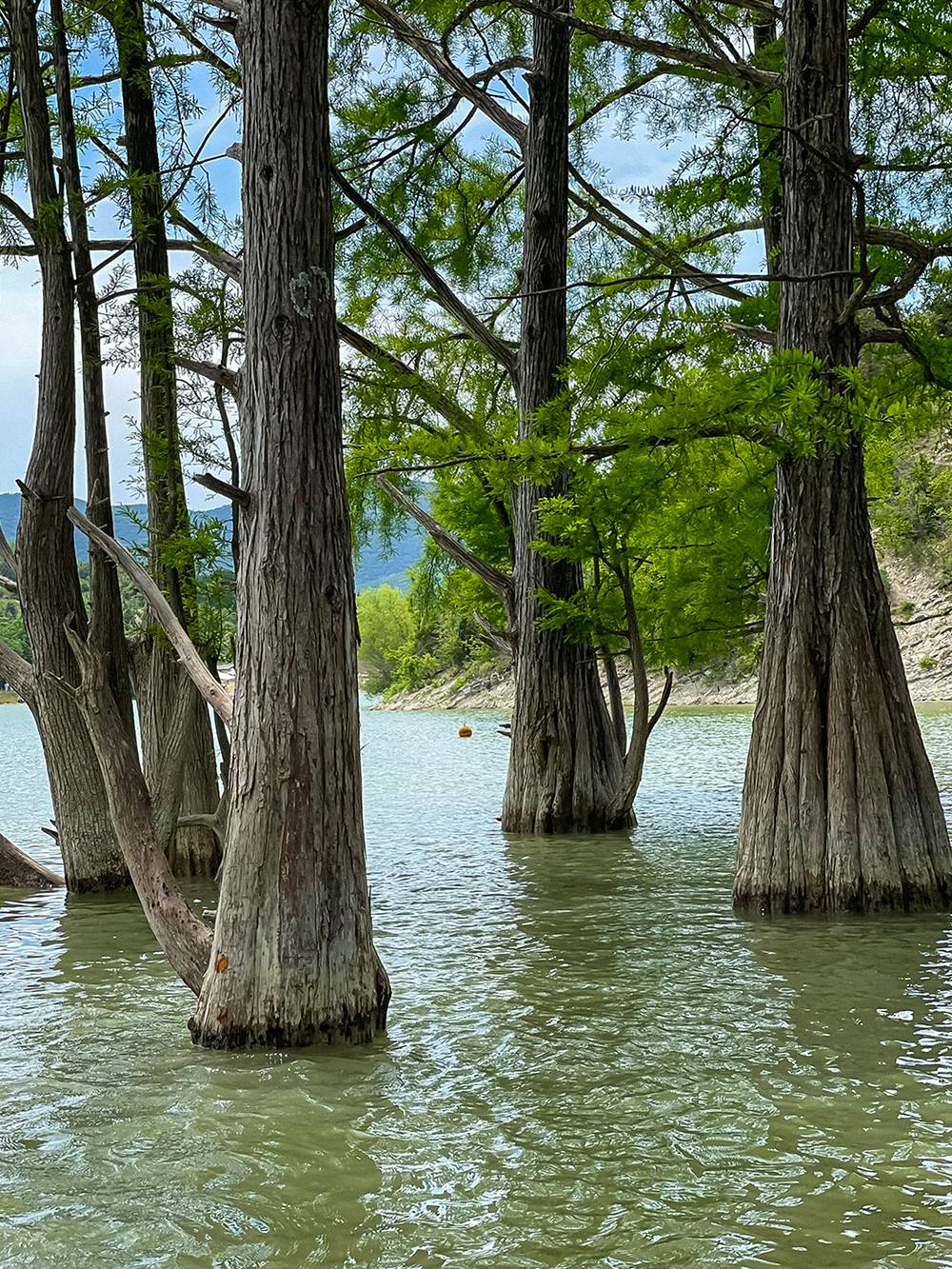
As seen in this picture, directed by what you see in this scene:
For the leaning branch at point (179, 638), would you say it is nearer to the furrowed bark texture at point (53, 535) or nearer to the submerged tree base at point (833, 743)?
the furrowed bark texture at point (53, 535)

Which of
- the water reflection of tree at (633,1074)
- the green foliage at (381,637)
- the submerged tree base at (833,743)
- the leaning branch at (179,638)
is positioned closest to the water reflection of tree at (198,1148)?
the water reflection of tree at (633,1074)

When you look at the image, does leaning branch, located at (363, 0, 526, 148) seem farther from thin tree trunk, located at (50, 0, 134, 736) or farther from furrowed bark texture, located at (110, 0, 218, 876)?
thin tree trunk, located at (50, 0, 134, 736)

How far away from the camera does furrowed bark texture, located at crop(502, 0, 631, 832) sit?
15.0 m

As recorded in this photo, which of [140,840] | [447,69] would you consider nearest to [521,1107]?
[140,840]

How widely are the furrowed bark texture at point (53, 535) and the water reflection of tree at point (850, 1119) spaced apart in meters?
6.29

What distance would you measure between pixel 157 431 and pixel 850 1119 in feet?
31.9

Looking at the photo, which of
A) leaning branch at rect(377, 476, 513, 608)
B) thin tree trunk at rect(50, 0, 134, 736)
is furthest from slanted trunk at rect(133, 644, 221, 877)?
leaning branch at rect(377, 476, 513, 608)

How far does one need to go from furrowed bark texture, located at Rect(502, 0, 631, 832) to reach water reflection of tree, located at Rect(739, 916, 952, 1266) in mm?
6897

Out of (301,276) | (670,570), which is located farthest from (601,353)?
(301,276)

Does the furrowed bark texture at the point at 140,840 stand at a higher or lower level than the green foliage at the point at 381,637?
lower

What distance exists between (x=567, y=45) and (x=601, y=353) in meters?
4.66

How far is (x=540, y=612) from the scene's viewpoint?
49.9 feet

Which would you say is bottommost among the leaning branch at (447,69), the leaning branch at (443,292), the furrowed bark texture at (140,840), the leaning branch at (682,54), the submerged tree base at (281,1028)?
the submerged tree base at (281,1028)

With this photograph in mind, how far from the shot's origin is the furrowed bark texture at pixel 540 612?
15039 millimetres
